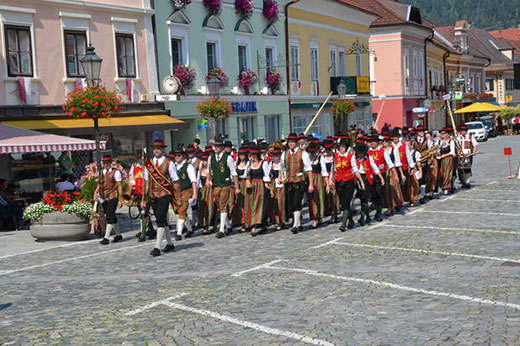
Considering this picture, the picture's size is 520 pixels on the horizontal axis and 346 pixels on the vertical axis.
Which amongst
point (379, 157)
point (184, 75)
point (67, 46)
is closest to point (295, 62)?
point (184, 75)

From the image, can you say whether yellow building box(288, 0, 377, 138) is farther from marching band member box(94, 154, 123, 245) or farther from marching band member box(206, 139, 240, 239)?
marching band member box(94, 154, 123, 245)

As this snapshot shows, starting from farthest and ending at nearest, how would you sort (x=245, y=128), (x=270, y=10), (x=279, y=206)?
(x=270, y=10) → (x=245, y=128) → (x=279, y=206)

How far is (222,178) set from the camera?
50.7 feet

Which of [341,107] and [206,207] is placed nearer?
[206,207]

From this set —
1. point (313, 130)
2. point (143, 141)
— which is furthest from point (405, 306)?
→ point (313, 130)

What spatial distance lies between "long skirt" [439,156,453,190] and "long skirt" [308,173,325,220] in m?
6.05

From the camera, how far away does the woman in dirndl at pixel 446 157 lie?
68.6 ft

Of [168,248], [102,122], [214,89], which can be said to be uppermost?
[214,89]

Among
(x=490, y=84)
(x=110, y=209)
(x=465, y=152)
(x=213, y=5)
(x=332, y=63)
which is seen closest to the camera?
(x=110, y=209)

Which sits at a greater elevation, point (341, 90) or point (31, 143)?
point (341, 90)

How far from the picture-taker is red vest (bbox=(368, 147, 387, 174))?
56.1 ft

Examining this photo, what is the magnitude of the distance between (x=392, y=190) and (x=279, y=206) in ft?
9.80

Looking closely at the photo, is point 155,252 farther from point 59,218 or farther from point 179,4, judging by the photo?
point 179,4

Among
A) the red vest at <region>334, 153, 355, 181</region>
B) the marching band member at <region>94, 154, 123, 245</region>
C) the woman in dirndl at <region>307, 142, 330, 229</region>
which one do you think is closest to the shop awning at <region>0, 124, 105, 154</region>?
the marching band member at <region>94, 154, 123, 245</region>
